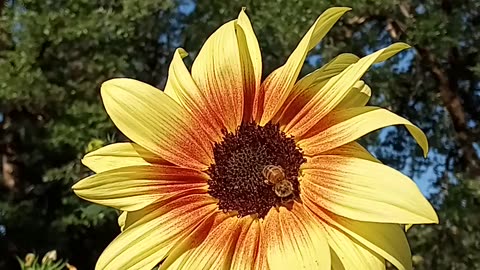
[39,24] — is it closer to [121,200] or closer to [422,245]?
[422,245]

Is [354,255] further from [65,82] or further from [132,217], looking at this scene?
[65,82]

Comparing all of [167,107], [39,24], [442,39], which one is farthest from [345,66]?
[39,24]

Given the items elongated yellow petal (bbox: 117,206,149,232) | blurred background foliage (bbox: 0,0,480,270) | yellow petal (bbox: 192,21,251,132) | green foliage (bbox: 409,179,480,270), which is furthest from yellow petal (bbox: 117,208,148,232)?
green foliage (bbox: 409,179,480,270)

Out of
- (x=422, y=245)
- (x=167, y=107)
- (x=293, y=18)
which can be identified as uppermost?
(x=167, y=107)

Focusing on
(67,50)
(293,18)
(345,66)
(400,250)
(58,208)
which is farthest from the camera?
(58,208)

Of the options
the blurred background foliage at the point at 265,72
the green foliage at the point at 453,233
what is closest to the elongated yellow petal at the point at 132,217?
the blurred background foliage at the point at 265,72

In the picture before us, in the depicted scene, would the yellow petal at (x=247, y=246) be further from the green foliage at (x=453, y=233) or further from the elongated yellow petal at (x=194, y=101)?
the green foliage at (x=453, y=233)
